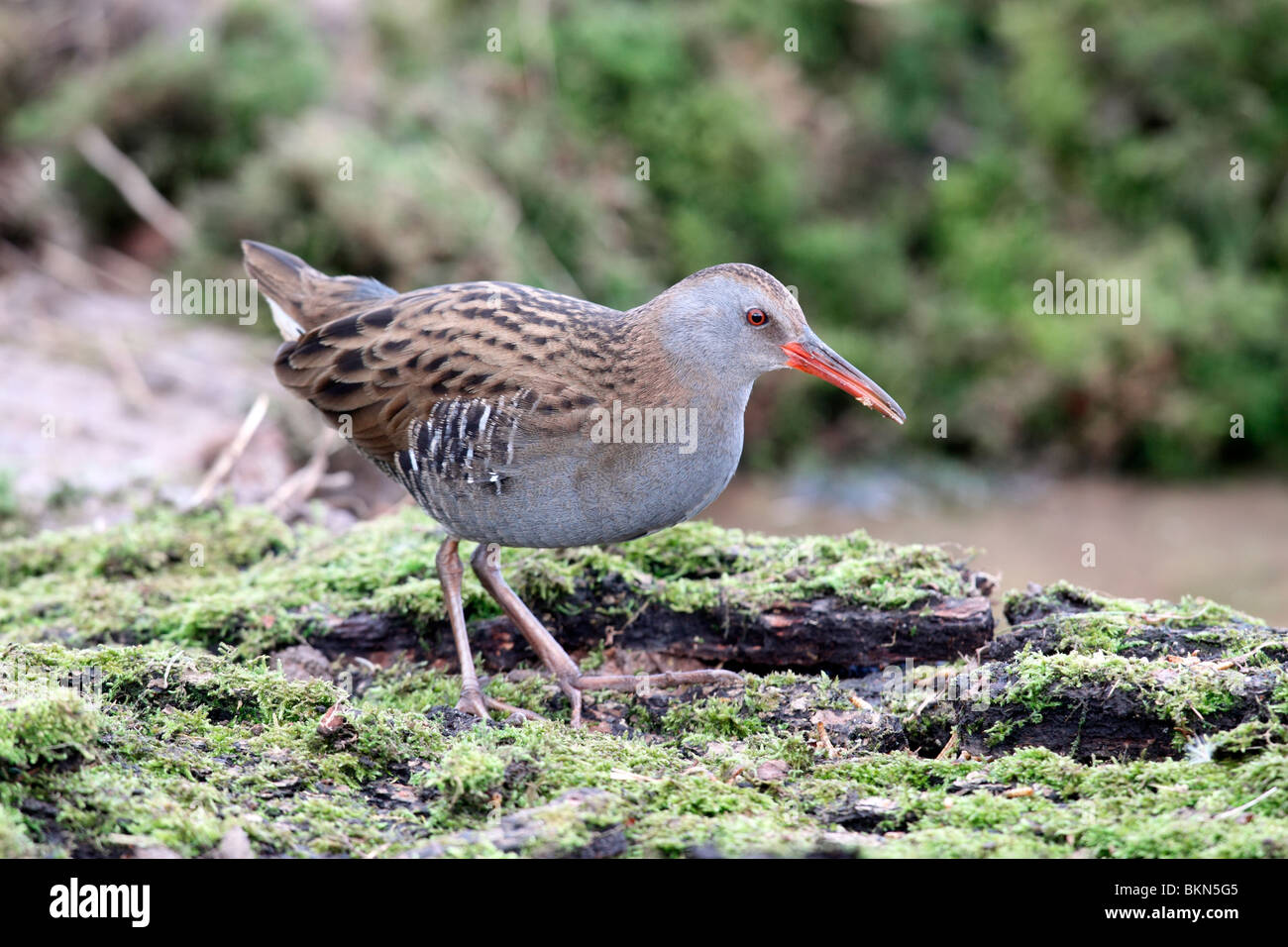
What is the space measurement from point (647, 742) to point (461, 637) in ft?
2.96

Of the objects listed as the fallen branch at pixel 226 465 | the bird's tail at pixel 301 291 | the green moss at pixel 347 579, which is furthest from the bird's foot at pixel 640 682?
the fallen branch at pixel 226 465

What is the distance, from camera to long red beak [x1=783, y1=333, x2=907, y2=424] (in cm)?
462

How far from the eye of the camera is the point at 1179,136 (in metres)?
11.8

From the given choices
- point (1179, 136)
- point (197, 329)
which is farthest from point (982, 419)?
point (197, 329)

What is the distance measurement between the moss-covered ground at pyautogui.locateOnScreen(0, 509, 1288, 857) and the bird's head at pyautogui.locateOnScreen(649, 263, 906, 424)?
0.84 metres

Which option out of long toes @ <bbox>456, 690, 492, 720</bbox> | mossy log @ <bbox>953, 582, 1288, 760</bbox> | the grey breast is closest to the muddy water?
mossy log @ <bbox>953, 582, 1288, 760</bbox>

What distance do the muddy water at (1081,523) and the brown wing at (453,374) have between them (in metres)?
5.78

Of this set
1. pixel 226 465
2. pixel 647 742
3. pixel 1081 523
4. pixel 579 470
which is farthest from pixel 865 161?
pixel 647 742

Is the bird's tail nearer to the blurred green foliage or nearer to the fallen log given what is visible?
the fallen log

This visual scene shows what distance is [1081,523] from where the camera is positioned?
1092 centimetres

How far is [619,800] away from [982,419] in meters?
9.08

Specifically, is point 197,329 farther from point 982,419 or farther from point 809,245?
point 982,419

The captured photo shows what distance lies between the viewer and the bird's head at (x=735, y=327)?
4.56 m

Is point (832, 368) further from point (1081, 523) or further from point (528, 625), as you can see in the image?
point (1081, 523)
